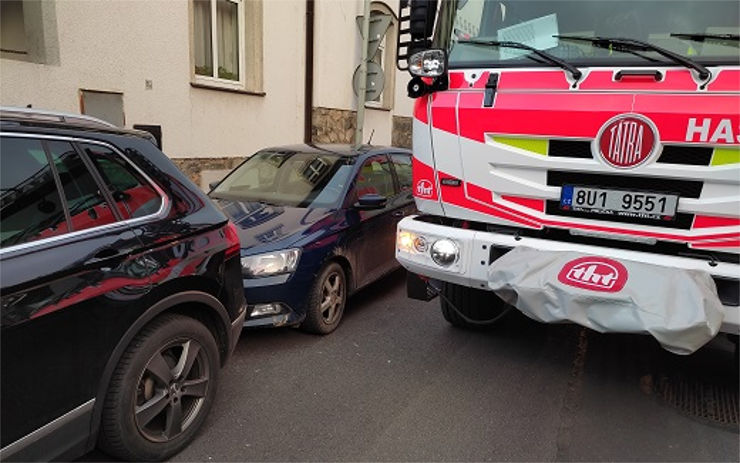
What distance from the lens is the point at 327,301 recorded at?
423cm

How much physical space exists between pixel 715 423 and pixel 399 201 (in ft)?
10.8

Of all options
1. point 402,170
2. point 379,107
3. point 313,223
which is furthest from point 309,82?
point 313,223

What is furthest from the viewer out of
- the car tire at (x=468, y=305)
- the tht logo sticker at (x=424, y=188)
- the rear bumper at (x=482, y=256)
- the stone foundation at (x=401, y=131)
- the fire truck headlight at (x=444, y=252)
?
the stone foundation at (x=401, y=131)

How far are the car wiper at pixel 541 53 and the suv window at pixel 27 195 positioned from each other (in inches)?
99.1

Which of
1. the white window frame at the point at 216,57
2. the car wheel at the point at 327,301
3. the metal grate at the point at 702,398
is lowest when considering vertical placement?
the metal grate at the point at 702,398

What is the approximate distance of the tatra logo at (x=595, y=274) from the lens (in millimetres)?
2596

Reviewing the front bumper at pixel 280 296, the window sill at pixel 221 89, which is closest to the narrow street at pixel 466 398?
the front bumper at pixel 280 296

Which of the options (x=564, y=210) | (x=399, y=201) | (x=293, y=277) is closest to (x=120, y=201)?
(x=293, y=277)

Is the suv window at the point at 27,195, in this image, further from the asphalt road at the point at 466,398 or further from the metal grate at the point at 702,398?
the metal grate at the point at 702,398

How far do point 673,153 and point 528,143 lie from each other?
2.37ft

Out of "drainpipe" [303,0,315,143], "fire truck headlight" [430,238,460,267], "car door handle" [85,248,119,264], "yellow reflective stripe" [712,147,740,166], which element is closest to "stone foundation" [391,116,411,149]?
"drainpipe" [303,0,315,143]

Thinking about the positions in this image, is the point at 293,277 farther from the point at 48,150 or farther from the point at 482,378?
the point at 48,150

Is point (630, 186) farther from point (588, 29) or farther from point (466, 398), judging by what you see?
point (466, 398)

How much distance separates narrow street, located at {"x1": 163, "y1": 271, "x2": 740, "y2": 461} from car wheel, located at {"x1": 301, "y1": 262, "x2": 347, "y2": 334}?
112 millimetres
